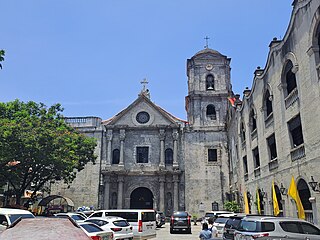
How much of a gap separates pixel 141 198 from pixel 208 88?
45.9ft

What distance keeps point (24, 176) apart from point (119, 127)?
13.2m

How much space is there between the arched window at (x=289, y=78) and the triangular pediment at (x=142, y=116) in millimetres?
18954

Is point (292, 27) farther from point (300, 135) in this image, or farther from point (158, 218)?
point (158, 218)

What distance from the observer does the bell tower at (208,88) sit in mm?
34312

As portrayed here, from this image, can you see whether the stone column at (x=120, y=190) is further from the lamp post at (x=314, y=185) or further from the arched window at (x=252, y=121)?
the lamp post at (x=314, y=185)

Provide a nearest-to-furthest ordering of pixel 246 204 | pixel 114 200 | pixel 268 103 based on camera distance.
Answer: pixel 268 103, pixel 246 204, pixel 114 200

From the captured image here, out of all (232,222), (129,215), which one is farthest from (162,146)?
(232,222)

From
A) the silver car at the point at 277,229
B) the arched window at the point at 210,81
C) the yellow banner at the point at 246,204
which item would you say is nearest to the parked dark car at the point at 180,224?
the yellow banner at the point at 246,204

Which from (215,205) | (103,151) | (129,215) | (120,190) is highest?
(103,151)

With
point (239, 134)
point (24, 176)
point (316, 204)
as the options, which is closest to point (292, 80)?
point (316, 204)

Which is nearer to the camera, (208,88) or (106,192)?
(106,192)

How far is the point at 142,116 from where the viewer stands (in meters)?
35.2

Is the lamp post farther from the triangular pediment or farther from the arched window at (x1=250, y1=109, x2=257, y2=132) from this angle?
the triangular pediment

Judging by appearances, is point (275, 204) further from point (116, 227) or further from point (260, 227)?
point (116, 227)
